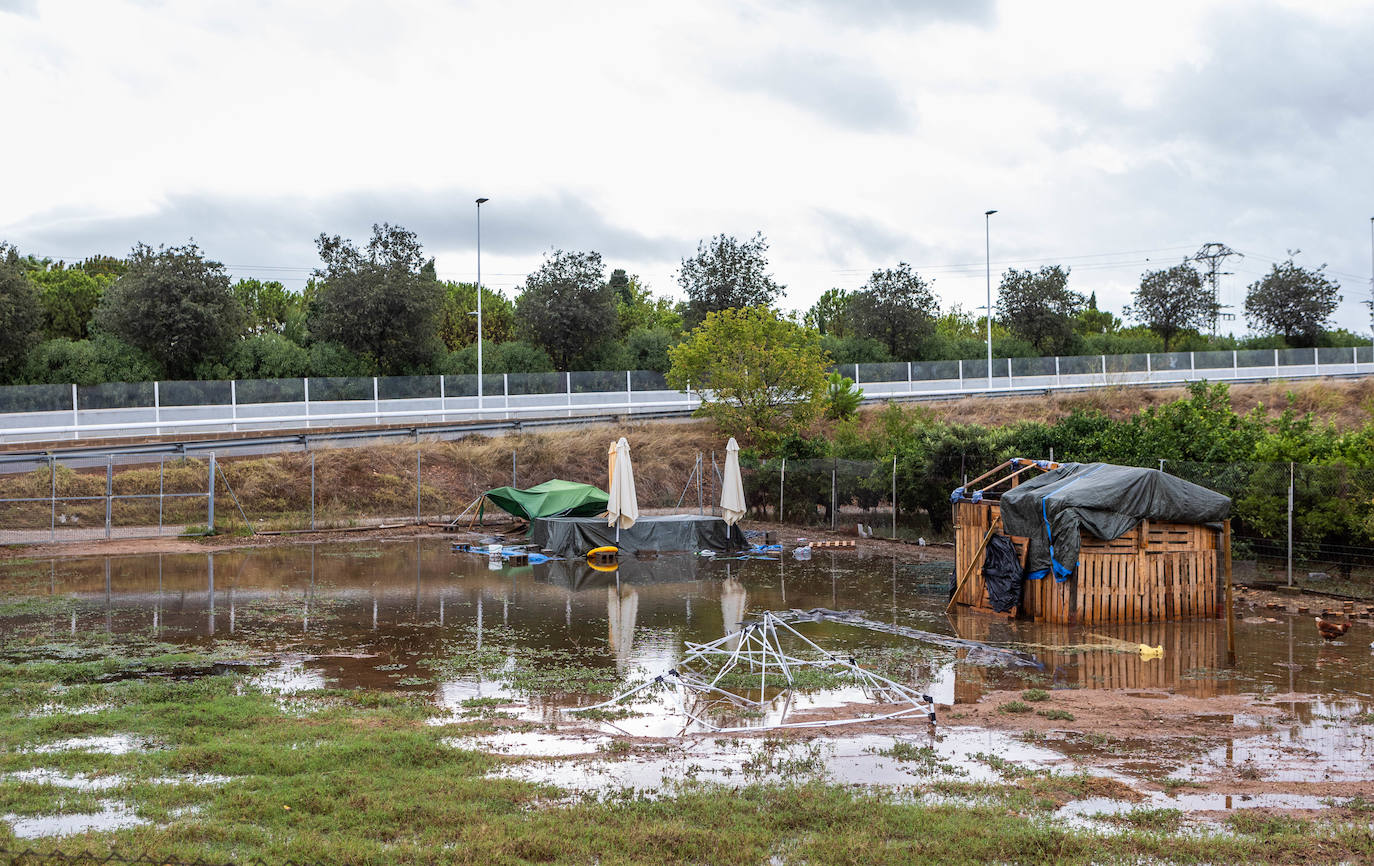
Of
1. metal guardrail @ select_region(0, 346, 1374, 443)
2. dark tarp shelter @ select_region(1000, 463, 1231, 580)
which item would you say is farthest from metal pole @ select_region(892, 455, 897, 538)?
metal guardrail @ select_region(0, 346, 1374, 443)

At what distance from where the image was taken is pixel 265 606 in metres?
16.3

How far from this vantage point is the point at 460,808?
6801 mm

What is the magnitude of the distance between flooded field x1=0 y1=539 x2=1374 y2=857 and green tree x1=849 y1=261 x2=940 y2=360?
124 ft

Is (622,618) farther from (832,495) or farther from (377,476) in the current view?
(377,476)

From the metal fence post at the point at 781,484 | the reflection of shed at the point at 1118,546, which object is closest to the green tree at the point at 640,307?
the metal fence post at the point at 781,484

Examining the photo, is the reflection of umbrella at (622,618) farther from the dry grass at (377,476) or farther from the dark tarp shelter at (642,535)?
the dry grass at (377,476)

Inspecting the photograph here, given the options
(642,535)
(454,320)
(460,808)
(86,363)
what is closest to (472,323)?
(454,320)

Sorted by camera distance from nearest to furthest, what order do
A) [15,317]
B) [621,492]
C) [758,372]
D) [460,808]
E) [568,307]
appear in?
[460,808] → [621,492] → [758,372] → [15,317] → [568,307]

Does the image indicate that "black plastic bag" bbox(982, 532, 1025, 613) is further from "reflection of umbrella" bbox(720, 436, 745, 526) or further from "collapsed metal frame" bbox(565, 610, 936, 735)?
"reflection of umbrella" bbox(720, 436, 745, 526)

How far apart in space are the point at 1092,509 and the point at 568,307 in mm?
38317

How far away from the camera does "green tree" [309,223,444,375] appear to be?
47.1 meters

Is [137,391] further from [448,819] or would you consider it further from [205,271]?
[448,819]

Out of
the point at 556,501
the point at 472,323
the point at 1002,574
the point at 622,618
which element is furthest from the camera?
the point at 472,323

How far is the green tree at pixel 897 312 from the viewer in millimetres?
55906
